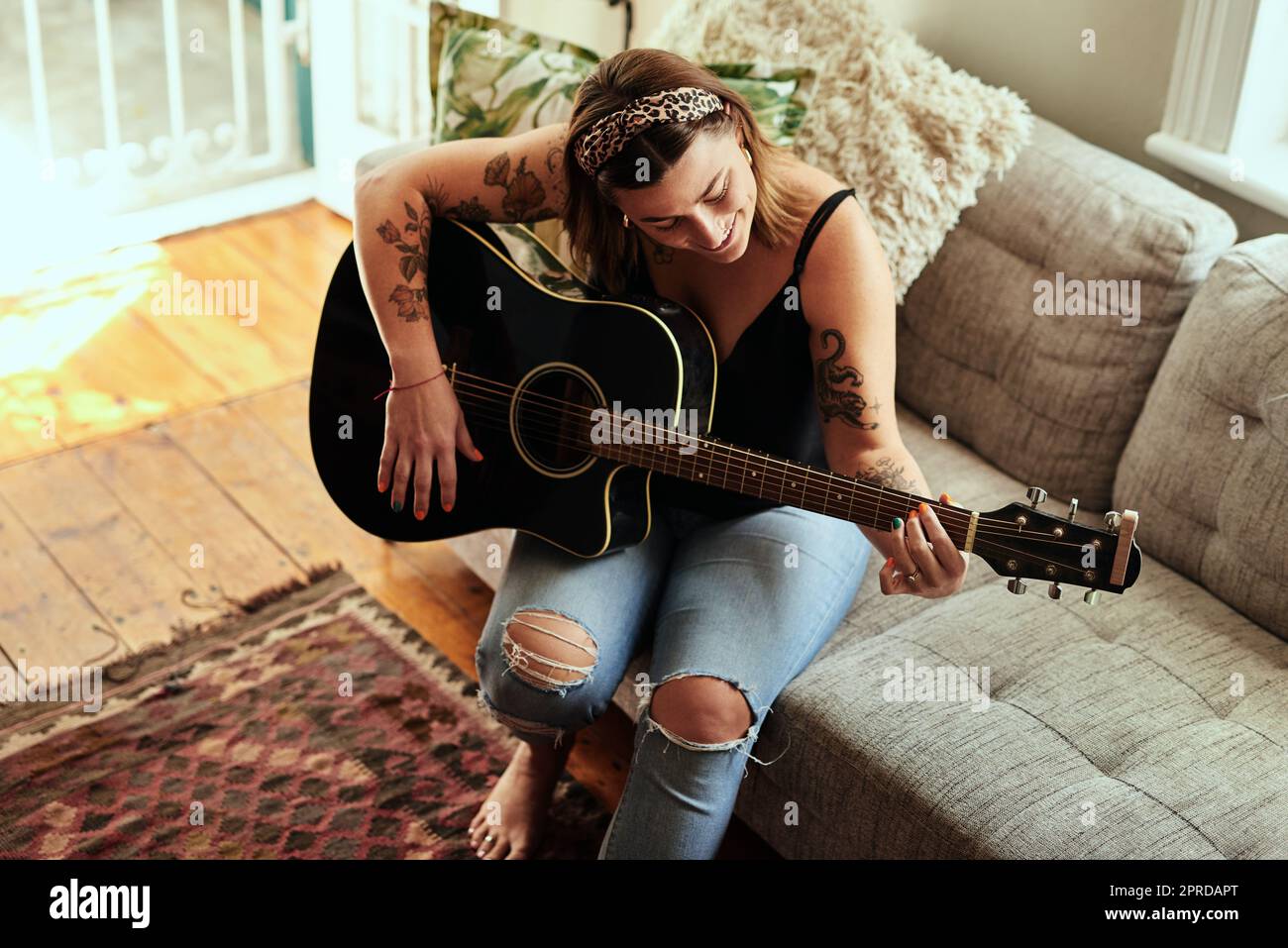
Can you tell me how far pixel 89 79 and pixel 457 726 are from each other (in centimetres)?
292

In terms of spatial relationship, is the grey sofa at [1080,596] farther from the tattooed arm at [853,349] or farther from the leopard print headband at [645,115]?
the leopard print headband at [645,115]

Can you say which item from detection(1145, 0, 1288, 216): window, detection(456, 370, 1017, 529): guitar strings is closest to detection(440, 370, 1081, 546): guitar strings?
detection(456, 370, 1017, 529): guitar strings

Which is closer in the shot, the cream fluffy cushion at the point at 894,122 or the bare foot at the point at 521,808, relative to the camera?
the bare foot at the point at 521,808

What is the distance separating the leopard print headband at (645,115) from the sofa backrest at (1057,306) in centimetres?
65

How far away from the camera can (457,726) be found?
6.41ft

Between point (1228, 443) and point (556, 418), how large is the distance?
846mm

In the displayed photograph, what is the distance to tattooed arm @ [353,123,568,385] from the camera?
1.59m

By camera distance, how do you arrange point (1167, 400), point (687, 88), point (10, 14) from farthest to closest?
point (10, 14), point (1167, 400), point (687, 88)

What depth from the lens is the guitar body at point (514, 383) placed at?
5.06ft

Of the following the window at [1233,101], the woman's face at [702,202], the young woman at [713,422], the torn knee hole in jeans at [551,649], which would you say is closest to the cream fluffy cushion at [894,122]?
the window at [1233,101]

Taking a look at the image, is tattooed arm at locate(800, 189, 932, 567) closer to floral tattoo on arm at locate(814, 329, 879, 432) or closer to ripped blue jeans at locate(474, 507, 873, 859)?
floral tattoo on arm at locate(814, 329, 879, 432)

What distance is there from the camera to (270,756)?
1.88m
